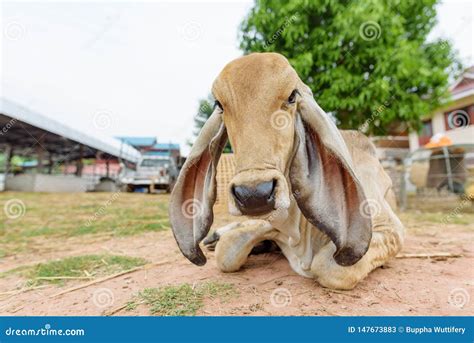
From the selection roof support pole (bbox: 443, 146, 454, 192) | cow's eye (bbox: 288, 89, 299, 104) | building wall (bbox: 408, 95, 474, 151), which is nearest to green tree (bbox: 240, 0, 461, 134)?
roof support pole (bbox: 443, 146, 454, 192)

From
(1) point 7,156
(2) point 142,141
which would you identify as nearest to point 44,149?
(1) point 7,156

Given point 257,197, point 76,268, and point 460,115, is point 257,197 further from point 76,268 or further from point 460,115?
point 460,115

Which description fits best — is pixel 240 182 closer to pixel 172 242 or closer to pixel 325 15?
pixel 172 242

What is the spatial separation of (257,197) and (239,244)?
1.02 metres

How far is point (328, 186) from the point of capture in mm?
2088

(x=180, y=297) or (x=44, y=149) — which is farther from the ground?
(x=44, y=149)

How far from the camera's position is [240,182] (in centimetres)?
164

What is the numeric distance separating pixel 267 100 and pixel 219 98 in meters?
0.30

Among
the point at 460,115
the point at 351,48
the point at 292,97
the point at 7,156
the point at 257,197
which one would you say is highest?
the point at 460,115

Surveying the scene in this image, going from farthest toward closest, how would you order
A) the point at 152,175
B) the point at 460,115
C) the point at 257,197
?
the point at 152,175 → the point at 460,115 → the point at 257,197

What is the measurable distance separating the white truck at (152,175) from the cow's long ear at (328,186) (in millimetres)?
13750

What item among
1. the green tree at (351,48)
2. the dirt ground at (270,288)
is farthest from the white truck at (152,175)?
Result: the dirt ground at (270,288)

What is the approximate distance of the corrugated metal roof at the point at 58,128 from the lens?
11938 mm
